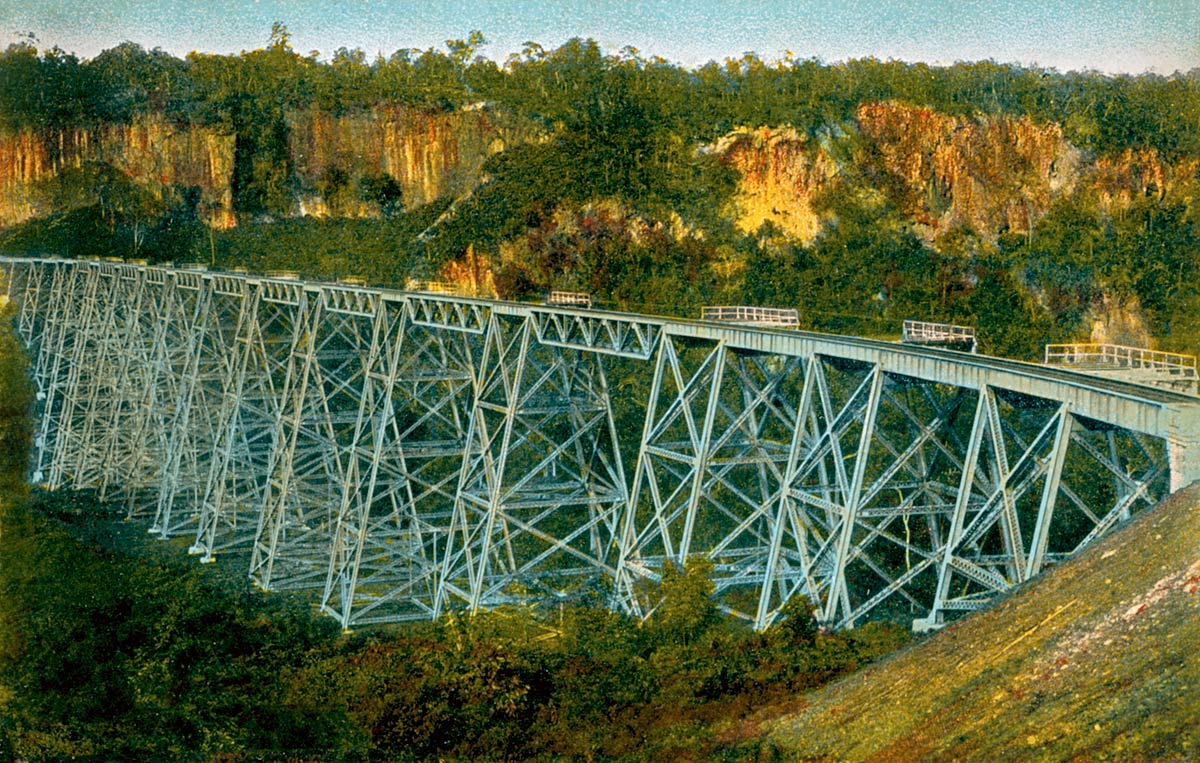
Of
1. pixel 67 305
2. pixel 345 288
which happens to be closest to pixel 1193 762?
Result: pixel 345 288

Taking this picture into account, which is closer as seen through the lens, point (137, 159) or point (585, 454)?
point (585, 454)

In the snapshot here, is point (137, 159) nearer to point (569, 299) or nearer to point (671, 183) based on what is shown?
point (671, 183)

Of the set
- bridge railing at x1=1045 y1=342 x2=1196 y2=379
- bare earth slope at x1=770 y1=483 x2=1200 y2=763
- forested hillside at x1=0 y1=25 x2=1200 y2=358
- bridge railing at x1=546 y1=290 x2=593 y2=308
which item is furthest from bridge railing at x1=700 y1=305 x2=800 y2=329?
forested hillside at x1=0 y1=25 x2=1200 y2=358

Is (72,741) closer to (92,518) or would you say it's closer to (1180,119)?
(92,518)

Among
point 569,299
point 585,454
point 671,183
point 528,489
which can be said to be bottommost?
point 585,454

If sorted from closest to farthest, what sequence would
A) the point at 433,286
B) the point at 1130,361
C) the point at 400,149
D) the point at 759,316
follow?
the point at 1130,361 < the point at 759,316 < the point at 433,286 < the point at 400,149

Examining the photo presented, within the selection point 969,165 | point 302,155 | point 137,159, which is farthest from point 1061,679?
point 137,159
